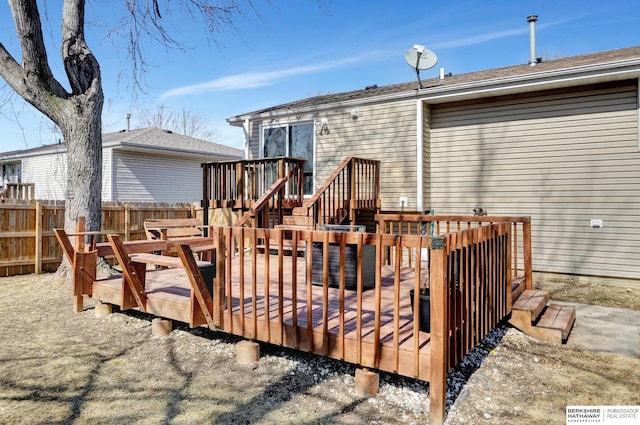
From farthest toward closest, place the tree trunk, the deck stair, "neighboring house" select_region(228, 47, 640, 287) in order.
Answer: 1. "neighboring house" select_region(228, 47, 640, 287)
2. the tree trunk
3. the deck stair

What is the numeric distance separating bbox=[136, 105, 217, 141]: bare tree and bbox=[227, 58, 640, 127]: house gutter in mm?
27676

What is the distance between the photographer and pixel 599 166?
21.7ft

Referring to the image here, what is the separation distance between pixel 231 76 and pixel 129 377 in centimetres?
1802

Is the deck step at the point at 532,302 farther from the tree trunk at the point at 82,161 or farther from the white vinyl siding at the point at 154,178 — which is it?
the white vinyl siding at the point at 154,178

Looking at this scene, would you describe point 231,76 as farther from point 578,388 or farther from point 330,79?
point 578,388

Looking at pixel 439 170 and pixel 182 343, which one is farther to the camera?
pixel 439 170

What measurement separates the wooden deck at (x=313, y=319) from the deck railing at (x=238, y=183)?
3.28m

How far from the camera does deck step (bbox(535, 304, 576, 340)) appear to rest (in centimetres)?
389

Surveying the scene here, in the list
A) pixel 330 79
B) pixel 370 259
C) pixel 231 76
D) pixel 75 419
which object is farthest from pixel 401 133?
pixel 231 76

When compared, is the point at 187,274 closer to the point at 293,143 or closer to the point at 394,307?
the point at 394,307

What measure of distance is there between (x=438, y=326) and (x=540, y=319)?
2428 millimetres

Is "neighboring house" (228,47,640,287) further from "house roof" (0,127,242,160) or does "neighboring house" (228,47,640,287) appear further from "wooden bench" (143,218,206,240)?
"house roof" (0,127,242,160)

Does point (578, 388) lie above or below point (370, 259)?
below

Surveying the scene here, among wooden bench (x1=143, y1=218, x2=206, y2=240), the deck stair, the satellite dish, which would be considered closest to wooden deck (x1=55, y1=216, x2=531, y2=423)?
the deck stair
